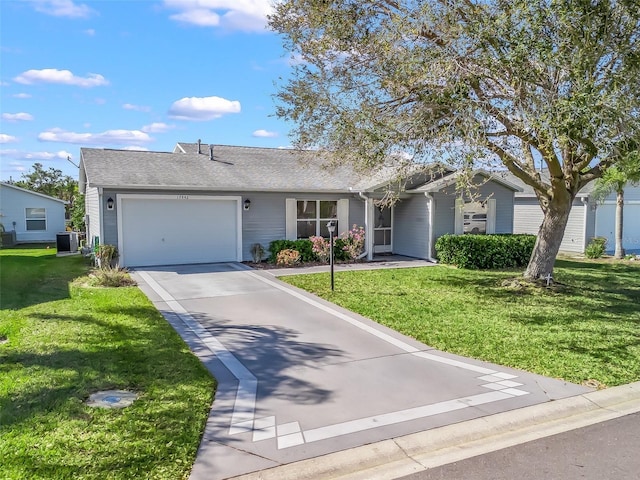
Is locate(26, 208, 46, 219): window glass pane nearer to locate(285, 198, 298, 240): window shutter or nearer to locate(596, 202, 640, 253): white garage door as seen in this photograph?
locate(285, 198, 298, 240): window shutter

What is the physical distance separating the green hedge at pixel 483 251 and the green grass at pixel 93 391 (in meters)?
10.2

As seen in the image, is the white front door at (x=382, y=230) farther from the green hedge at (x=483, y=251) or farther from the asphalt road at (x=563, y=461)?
the asphalt road at (x=563, y=461)

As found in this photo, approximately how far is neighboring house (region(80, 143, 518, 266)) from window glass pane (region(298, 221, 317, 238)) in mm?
37

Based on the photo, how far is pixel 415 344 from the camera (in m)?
6.91

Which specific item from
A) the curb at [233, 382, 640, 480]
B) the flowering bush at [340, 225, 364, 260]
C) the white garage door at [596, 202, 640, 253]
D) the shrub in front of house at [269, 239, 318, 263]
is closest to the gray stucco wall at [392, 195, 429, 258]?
the flowering bush at [340, 225, 364, 260]

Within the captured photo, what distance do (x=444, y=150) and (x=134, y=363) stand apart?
22.2 feet

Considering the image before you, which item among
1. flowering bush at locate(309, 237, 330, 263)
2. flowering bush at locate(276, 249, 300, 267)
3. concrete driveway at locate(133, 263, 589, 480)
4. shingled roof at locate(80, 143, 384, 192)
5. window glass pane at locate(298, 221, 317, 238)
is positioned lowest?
concrete driveway at locate(133, 263, 589, 480)

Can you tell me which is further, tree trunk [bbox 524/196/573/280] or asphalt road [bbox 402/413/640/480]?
tree trunk [bbox 524/196/573/280]

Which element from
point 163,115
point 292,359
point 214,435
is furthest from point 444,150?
point 163,115

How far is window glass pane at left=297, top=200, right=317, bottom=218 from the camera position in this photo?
16.5m

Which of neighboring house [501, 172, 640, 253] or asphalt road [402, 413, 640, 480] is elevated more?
neighboring house [501, 172, 640, 253]

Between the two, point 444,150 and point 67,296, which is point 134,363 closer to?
point 67,296

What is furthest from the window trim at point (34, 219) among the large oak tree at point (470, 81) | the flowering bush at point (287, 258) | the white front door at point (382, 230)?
the large oak tree at point (470, 81)

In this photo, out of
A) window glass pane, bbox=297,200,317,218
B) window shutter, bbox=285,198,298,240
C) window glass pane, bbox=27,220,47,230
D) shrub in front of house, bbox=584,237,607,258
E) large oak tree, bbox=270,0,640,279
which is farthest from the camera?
window glass pane, bbox=27,220,47,230
